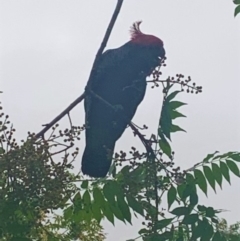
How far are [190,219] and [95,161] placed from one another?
59 cm

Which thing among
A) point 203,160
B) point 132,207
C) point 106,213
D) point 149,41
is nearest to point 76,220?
point 106,213

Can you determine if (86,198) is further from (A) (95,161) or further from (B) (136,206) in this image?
(A) (95,161)

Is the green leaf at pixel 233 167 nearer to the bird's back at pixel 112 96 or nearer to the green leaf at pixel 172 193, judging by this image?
the green leaf at pixel 172 193

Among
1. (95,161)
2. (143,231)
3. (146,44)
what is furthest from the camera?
(146,44)

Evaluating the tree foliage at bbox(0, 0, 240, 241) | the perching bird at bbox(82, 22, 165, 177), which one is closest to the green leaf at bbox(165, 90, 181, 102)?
the tree foliage at bbox(0, 0, 240, 241)

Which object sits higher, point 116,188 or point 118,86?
point 118,86

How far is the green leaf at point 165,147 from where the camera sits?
108 centimetres

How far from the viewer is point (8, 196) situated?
82 cm

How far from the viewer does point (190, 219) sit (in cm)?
100

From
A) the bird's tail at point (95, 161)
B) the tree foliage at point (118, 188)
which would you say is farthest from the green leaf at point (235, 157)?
the bird's tail at point (95, 161)

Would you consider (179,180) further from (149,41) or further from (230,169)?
(149,41)

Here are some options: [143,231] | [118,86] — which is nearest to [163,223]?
[143,231]

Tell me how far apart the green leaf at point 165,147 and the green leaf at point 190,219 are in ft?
0.44

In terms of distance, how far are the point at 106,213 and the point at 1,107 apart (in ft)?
1.11
